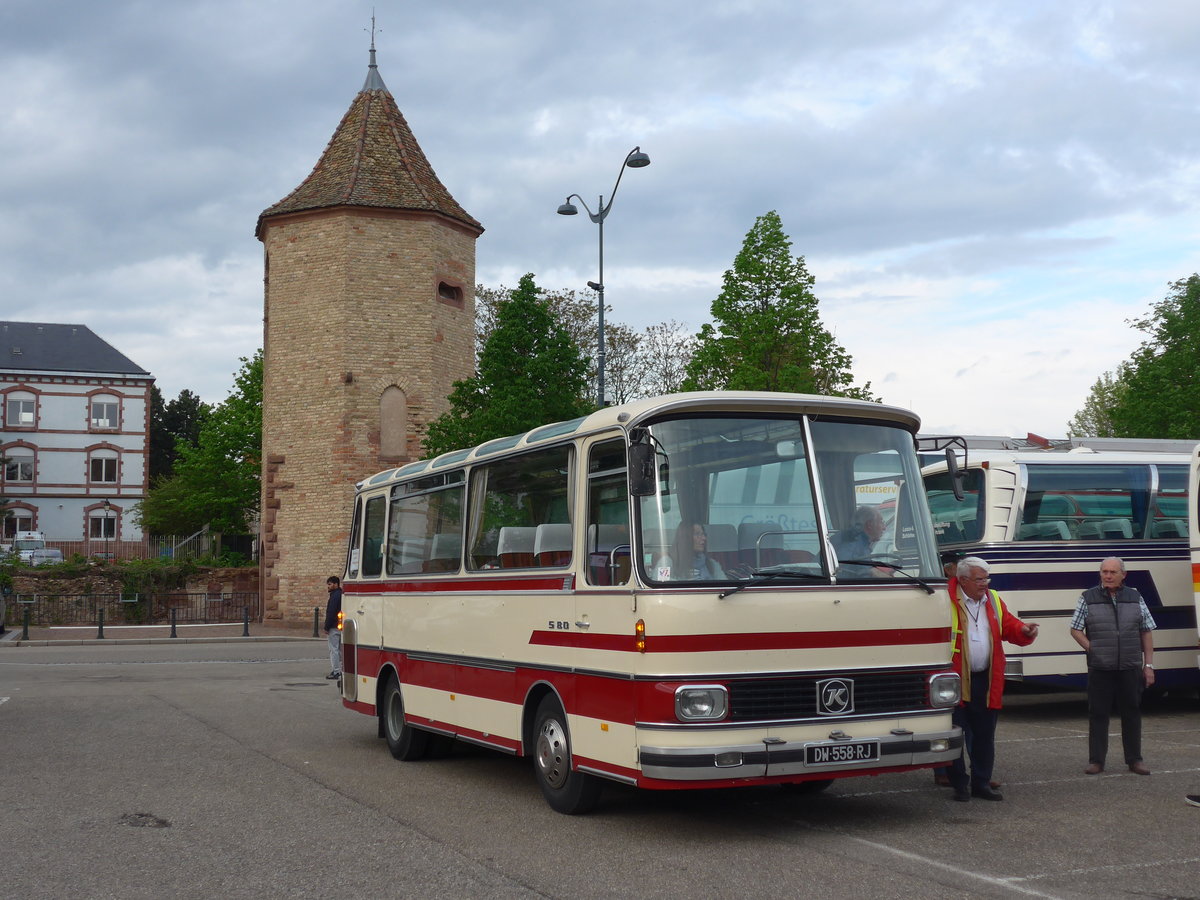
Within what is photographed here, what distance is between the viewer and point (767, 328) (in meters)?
34.4

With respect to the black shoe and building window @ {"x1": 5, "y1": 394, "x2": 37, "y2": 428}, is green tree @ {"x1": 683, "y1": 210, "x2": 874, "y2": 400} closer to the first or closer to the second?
the black shoe

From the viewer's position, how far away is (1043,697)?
17922 mm

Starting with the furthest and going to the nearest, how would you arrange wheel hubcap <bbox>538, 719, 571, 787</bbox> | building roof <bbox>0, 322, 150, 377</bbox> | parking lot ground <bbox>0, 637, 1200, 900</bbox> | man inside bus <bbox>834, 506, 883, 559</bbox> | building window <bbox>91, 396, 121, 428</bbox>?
building window <bbox>91, 396, 121, 428</bbox> < building roof <bbox>0, 322, 150, 377</bbox> < wheel hubcap <bbox>538, 719, 571, 787</bbox> < man inside bus <bbox>834, 506, 883, 559</bbox> < parking lot ground <bbox>0, 637, 1200, 900</bbox>

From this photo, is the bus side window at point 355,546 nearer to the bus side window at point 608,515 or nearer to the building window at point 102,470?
the bus side window at point 608,515

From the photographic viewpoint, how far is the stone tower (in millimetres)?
41188

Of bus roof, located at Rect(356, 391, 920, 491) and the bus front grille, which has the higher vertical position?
bus roof, located at Rect(356, 391, 920, 491)

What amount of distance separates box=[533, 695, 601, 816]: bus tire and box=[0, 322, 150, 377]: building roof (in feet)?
272

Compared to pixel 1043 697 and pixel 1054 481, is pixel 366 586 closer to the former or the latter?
pixel 1054 481

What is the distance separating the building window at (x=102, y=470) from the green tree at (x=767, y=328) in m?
60.6

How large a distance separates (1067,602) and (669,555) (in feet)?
28.9

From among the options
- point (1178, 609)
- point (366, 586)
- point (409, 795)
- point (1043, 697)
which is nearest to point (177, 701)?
point (366, 586)

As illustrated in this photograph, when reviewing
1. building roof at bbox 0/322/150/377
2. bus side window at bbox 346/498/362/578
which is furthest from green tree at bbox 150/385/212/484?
bus side window at bbox 346/498/362/578

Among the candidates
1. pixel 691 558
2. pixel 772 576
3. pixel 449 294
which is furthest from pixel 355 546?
pixel 449 294

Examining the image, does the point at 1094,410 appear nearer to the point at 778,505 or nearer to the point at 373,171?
the point at 373,171
